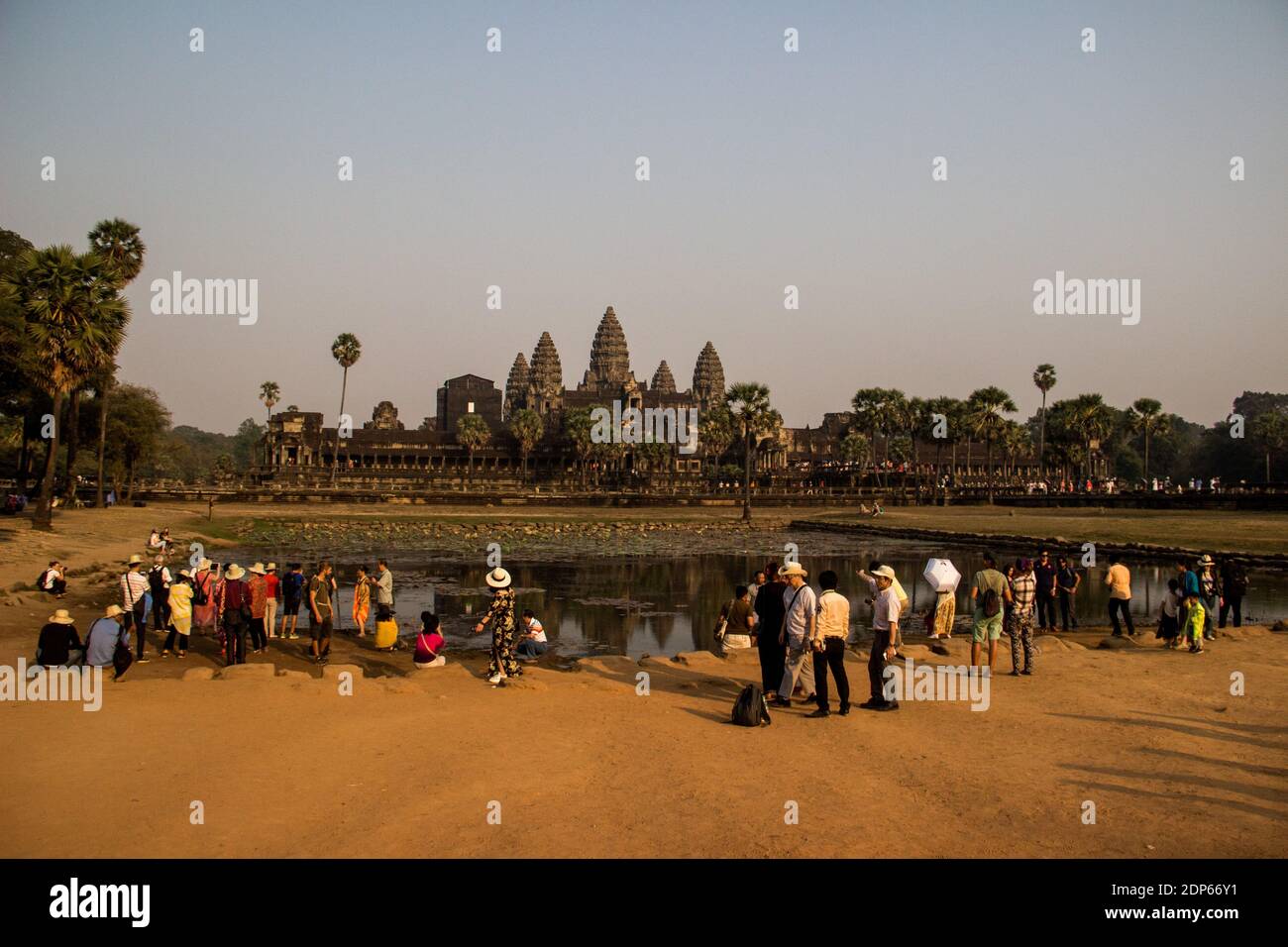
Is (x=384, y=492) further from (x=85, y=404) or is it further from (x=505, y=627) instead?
(x=505, y=627)

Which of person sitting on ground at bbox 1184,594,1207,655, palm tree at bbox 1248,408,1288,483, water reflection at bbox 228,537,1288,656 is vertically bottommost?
water reflection at bbox 228,537,1288,656

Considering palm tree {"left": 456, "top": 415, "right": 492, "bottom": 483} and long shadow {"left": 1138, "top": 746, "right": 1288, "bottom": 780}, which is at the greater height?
palm tree {"left": 456, "top": 415, "right": 492, "bottom": 483}

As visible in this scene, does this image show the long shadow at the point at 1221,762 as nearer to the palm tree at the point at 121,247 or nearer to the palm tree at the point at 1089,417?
the palm tree at the point at 121,247

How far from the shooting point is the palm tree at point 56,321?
36094mm

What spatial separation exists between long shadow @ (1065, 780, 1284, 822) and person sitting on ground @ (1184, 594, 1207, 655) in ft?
28.2

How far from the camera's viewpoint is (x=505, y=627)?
44.7 ft

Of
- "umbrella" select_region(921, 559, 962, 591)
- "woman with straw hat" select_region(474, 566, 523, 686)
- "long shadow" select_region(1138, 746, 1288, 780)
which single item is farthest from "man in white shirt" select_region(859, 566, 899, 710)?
"woman with straw hat" select_region(474, 566, 523, 686)

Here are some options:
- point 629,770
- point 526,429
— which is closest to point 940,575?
point 629,770

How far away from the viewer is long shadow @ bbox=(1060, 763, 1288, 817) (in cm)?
838

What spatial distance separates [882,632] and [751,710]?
6.55 ft

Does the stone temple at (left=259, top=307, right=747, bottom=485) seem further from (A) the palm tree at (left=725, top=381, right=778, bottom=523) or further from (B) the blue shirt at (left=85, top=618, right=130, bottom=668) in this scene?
(B) the blue shirt at (left=85, top=618, right=130, bottom=668)

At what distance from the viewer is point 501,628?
44.6 feet

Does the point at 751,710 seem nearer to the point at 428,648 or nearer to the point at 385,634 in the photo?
the point at 428,648
